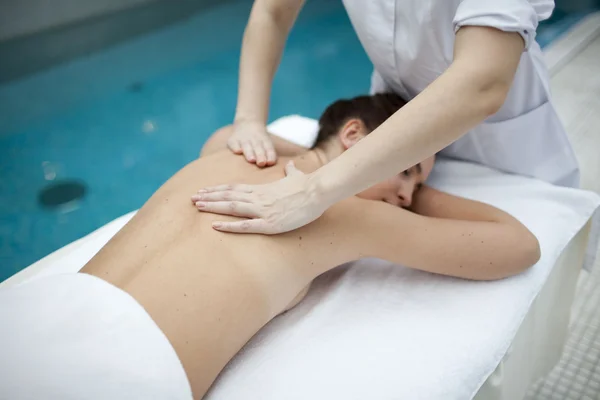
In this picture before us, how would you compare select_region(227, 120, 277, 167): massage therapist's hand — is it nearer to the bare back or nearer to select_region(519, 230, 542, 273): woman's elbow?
the bare back

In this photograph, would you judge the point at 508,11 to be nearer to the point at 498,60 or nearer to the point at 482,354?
the point at 498,60

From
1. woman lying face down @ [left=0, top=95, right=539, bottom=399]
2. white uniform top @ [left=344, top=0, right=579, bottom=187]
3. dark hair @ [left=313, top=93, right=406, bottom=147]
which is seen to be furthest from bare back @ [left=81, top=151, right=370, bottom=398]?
white uniform top @ [left=344, top=0, right=579, bottom=187]

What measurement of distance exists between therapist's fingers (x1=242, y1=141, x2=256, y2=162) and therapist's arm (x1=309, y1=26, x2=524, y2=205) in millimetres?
280

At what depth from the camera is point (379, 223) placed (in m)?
0.99

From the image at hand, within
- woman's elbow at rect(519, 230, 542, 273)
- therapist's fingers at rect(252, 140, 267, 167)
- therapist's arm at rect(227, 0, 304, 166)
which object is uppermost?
therapist's arm at rect(227, 0, 304, 166)

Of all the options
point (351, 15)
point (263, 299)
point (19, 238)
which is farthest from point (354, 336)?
point (19, 238)

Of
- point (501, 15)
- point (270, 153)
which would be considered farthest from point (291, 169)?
point (501, 15)

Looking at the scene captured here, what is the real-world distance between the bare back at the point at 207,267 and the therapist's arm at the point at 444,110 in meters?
0.16

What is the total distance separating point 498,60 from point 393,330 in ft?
1.60

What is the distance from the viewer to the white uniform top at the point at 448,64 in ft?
3.39

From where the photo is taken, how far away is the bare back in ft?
2.67

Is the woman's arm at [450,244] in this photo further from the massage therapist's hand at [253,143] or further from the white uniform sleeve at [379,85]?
the white uniform sleeve at [379,85]

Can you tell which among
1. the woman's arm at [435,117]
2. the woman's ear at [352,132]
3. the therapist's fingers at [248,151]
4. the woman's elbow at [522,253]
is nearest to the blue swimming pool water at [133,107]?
the therapist's fingers at [248,151]

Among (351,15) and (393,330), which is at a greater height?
(351,15)
